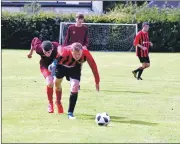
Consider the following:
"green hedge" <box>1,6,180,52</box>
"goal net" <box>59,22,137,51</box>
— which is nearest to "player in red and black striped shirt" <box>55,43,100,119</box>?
"goal net" <box>59,22,137,51</box>

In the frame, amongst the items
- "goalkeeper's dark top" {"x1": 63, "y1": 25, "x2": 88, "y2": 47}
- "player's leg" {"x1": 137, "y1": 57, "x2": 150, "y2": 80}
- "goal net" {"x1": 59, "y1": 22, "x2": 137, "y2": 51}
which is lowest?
"goal net" {"x1": 59, "y1": 22, "x2": 137, "y2": 51}

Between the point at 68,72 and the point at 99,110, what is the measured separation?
53.9 inches

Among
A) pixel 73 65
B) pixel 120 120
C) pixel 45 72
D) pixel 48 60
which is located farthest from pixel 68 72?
pixel 120 120

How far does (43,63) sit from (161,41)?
92.1 ft

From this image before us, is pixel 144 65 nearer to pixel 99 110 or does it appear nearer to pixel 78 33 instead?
pixel 78 33

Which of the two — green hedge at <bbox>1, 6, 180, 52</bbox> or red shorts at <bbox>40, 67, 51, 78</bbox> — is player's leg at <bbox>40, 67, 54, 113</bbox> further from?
green hedge at <bbox>1, 6, 180, 52</bbox>

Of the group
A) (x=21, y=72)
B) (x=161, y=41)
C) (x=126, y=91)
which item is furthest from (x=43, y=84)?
(x=161, y=41)

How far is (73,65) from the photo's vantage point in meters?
10.5

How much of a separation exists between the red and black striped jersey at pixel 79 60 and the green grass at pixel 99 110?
90cm

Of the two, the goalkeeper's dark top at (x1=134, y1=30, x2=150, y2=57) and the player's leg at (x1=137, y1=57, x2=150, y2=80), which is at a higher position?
the goalkeeper's dark top at (x1=134, y1=30, x2=150, y2=57)

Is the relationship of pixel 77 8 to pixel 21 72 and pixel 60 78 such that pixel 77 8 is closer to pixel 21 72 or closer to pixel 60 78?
pixel 21 72

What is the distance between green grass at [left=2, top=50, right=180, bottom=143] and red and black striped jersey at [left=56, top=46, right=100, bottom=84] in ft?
2.96

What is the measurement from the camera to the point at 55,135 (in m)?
8.47

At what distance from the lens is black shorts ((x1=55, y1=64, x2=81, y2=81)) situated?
10462 mm
